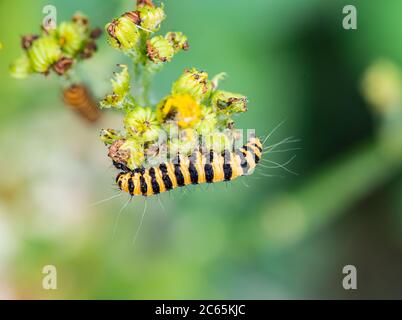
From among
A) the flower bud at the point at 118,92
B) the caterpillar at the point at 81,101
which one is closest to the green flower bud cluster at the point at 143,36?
the flower bud at the point at 118,92

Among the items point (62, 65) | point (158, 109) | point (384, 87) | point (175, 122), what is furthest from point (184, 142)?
point (384, 87)

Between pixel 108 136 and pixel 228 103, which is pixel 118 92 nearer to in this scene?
pixel 108 136

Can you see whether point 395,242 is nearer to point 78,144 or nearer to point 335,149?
point 335,149

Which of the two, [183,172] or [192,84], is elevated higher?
[192,84]
